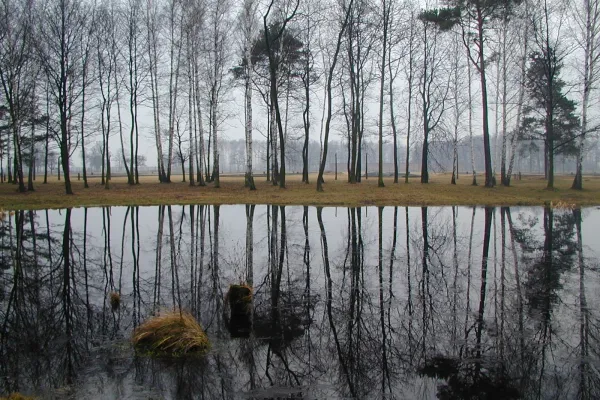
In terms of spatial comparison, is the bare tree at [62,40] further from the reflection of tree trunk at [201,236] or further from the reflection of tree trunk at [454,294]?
the reflection of tree trunk at [454,294]

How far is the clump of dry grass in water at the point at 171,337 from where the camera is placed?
5.31m

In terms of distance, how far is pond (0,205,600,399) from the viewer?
4.55 m

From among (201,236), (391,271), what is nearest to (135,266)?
(201,236)

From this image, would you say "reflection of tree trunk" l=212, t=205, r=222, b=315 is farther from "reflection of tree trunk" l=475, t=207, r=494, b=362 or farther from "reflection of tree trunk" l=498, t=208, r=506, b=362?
"reflection of tree trunk" l=498, t=208, r=506, b=362

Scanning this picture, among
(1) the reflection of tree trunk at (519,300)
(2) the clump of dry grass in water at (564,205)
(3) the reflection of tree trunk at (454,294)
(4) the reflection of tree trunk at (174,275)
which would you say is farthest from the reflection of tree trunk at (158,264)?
(2) the clump of dry grass in water at (564,205)

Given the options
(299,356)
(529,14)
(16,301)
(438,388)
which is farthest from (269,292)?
(529,14)

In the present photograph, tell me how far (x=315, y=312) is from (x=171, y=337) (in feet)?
7.29

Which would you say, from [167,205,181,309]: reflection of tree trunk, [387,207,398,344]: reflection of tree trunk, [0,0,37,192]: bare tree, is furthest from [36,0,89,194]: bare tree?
[387,207,398,344]: reflection of tree trunk

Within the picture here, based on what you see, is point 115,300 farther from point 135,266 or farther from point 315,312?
point 315,312

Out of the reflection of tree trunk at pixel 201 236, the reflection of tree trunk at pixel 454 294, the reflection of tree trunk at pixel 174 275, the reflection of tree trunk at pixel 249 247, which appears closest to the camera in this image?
the reflection of tree trunk at pixel 454 294

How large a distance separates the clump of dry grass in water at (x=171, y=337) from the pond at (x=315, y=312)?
0.62 feet

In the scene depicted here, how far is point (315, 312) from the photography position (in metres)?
6.59

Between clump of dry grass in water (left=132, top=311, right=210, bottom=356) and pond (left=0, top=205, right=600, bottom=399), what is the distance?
190 mm

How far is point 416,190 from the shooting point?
26094 millimetres
